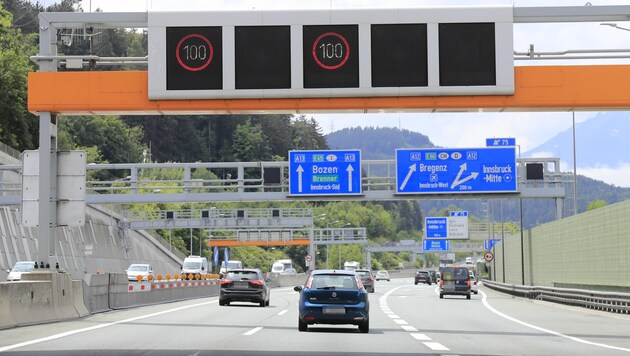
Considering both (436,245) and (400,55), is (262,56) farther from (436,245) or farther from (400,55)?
(436,245)

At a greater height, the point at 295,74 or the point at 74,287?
the point at 295,74

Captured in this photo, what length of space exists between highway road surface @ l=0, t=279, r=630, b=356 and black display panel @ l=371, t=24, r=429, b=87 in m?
5.04

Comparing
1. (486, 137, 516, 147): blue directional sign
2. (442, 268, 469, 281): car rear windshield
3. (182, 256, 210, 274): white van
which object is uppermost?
(486, 137, 516, 147): blue directional sign

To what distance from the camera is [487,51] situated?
811 inches

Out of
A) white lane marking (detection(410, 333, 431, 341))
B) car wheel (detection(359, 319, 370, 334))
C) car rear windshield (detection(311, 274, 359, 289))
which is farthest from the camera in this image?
car rear windshield (detection(311, 274, 359, 289))

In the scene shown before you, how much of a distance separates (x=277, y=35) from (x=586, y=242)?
24.4 m

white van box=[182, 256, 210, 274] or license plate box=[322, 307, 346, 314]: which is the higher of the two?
license plate box=[322, 307, 346, 314]

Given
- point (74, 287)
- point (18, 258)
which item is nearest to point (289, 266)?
point (18, 258)

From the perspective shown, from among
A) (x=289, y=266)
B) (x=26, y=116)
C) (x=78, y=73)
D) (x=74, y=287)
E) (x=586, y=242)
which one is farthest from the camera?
(x=289, y=266)

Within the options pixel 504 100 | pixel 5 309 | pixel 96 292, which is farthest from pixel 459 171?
pixel 5 309

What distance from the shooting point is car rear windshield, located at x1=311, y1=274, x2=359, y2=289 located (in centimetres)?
2261

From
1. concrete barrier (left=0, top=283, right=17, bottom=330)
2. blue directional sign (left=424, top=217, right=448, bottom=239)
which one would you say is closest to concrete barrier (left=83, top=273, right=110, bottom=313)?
concrete barrier (left=0, top=283, right=17, bottom=330)

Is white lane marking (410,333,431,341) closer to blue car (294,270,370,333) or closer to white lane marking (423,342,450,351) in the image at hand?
white lane marking (423,342,450,351)

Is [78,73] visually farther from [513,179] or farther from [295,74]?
[513,179]
